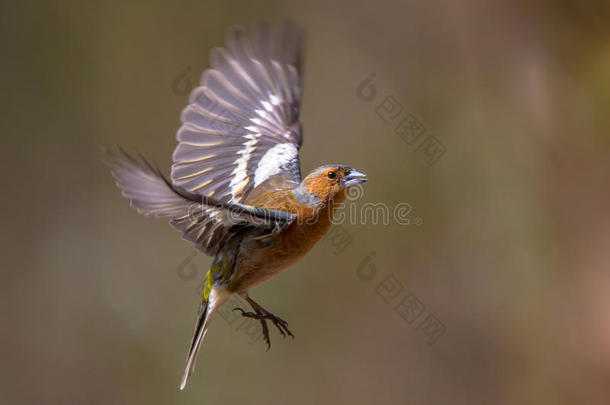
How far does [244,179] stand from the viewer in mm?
1797

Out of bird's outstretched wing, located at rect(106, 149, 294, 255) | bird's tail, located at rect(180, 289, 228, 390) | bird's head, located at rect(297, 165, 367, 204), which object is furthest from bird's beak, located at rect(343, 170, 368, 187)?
bird's tail, located at rect(180, 289, 228, 390)

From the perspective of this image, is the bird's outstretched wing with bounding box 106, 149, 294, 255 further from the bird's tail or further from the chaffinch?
the bird's tail

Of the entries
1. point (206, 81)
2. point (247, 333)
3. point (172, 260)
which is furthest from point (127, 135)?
point (206, 81)

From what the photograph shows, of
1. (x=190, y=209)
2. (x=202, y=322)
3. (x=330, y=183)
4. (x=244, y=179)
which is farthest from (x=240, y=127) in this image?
(x=190, y=209)

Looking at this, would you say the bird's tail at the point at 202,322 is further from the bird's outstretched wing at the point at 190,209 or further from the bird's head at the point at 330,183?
the bird's head at the point at 330,183

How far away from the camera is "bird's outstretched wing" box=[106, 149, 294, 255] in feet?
3.35

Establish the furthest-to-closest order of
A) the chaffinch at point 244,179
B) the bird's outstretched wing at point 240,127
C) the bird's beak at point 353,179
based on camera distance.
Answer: the bird's outstretched wing at point 240,127
the bird's beak at point 353,179
the chaffinch at point 244,179

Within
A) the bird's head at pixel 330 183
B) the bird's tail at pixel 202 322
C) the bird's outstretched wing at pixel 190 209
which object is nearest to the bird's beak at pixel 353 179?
the bird's head at pixel 330 183

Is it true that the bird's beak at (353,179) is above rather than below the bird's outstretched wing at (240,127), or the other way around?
below

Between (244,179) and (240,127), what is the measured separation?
0.18m

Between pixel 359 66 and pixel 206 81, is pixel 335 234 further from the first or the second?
pixel 206 81

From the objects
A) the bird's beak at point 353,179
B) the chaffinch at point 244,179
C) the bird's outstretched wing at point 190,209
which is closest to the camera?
the bird's outstretched wing at point 190,209

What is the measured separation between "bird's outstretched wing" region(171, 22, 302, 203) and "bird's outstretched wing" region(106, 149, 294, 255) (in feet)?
0.95

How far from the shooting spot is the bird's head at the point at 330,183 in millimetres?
1443
